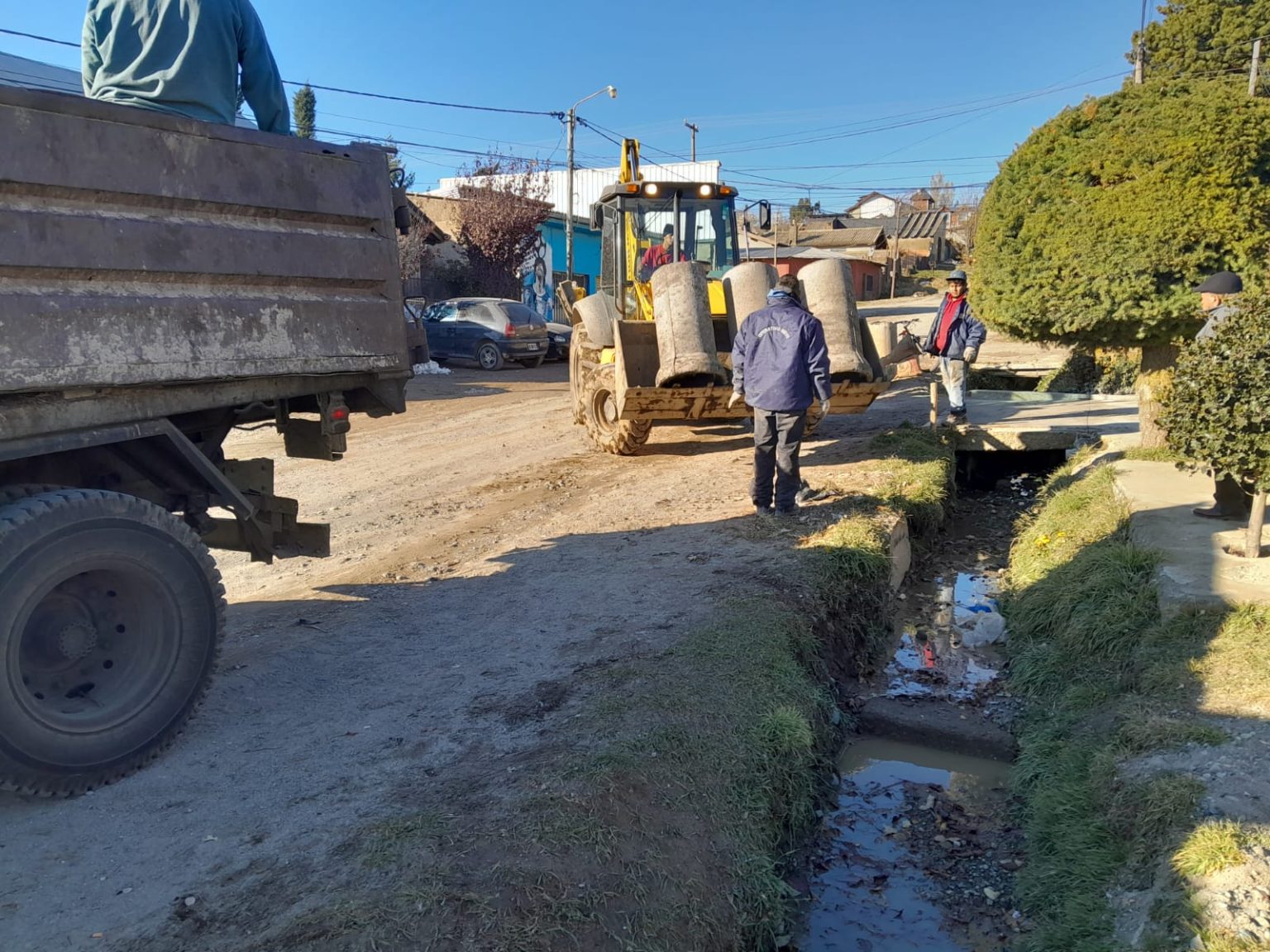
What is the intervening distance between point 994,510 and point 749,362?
3941 millimetres

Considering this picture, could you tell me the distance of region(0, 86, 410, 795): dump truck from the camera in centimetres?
312

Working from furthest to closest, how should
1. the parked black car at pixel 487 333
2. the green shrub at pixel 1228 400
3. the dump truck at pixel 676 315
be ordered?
1. the parked black car at pixel 487 333
2. the dump truck at pixel 676 315
3. the green shrub at pixel 1228 400

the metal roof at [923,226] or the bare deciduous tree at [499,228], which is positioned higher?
the metal roof at [923,226]

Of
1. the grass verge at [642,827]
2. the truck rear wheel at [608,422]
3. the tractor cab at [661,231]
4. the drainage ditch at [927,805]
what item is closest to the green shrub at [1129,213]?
the tractor cab at [661,231]

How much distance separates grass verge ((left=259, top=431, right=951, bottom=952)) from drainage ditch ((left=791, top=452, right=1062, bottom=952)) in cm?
24

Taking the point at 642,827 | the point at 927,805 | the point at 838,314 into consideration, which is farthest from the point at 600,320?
the point at 642,827

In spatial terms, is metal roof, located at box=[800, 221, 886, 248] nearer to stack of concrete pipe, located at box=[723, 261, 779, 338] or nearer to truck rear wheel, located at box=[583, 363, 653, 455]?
truck rear wheel, located at box=[583, 363, 653, 455]

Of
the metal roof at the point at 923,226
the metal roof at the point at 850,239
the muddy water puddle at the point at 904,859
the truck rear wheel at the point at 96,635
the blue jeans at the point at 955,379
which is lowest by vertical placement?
the muddy water puddle at the point at 904,859

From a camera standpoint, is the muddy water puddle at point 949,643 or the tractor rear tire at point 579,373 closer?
the muddy water puddle at point 949,643

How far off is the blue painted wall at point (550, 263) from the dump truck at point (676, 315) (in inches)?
661

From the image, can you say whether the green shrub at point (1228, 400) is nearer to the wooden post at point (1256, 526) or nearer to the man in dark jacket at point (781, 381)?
the wooden post at point (1256, 526)

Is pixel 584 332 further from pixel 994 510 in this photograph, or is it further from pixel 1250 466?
pixel 1250 466

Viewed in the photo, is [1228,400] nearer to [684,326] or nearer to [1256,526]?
[1256,526]

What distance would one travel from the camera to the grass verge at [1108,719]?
3250 mm
